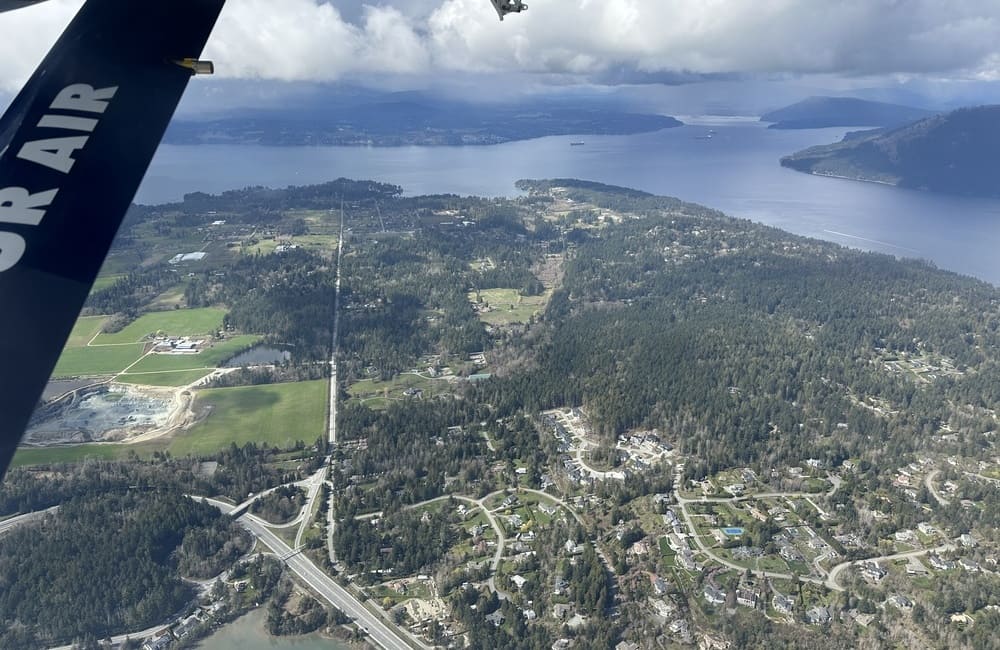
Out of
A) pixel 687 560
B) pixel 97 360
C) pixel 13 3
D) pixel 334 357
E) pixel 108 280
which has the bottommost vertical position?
pixel 687 560

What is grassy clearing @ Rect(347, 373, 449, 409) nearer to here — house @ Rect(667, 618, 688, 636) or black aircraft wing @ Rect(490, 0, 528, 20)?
house @ Rect(667, 618, 688, 636)

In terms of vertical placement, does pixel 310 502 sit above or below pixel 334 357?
below

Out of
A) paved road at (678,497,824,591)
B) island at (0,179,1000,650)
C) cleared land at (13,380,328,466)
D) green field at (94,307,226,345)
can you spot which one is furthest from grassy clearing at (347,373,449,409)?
paved road at (678,497,824,591)

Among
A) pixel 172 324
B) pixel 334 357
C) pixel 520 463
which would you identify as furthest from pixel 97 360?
pixel 520 463

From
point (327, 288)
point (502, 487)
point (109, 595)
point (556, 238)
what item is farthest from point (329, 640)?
point (556, 238)

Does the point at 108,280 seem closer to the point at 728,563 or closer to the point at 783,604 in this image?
the point at 728,563
